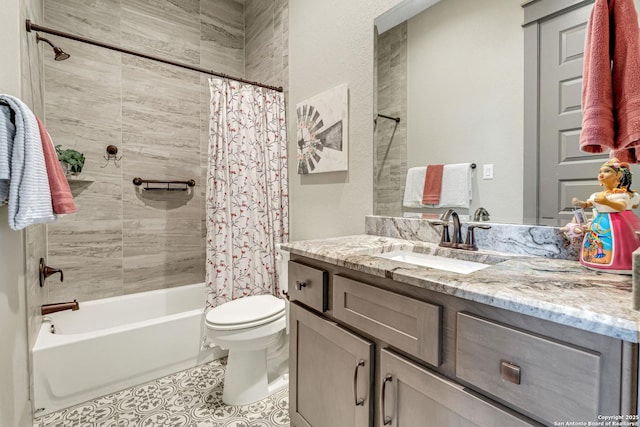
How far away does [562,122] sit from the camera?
1005 millimetres

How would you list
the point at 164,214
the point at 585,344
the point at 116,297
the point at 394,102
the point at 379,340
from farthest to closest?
the point at 164,214 → the point at 116,297 → the point at 394,102 → the point at 379,340 → the point at 585,344

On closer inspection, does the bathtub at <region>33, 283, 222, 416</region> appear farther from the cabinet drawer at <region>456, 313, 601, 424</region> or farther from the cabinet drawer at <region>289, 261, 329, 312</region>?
the cabinet drawer at <region>456, 313, 601, 424</region>

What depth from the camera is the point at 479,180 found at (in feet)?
4.04

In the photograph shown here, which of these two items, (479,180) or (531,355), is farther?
(479,180)

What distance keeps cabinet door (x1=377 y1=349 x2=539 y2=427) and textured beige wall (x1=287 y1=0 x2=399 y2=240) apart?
95 centimetres

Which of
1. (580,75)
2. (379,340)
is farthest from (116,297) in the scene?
(580,75)

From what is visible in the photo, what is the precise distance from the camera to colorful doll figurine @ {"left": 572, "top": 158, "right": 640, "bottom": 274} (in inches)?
30.1

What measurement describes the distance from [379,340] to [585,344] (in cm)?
51

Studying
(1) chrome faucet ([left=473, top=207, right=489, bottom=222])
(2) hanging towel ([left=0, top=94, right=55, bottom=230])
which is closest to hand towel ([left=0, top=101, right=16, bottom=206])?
(2) hanging towel ([left=0, top=94, right=55, bottom=230])

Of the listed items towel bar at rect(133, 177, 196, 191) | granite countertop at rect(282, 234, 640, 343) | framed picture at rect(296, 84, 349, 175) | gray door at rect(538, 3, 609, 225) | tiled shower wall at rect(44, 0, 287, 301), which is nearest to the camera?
granite countertop at rect(282, 234, 640, 343)

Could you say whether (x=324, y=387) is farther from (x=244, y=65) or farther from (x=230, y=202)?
(x=244, y=65)

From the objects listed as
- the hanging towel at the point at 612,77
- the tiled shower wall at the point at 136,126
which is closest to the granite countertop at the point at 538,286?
the hanging towel at the point at 612,77

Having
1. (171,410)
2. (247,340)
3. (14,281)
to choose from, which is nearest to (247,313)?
(247,340)

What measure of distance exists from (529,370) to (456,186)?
0.86 meters
